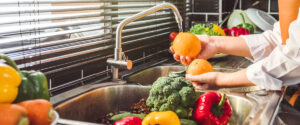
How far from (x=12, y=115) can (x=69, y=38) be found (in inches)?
42.2

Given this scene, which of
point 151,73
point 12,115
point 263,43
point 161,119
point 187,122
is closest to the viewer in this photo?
point 12,115

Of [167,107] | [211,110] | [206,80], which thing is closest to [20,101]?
[167,107]

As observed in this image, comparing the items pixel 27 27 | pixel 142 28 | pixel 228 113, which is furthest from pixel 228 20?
pixel 27 27

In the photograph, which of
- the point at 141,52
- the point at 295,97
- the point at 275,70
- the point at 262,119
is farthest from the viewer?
the point at 141,52

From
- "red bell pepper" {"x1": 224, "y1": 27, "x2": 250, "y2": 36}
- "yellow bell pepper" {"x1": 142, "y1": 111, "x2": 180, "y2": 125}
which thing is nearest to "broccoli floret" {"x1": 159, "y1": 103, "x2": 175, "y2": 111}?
"yellow bell pepper" {"x1": 142, "y1": 111, "x2": 180, "y2": 125}

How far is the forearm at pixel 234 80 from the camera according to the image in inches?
51.7

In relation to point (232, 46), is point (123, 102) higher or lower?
lower

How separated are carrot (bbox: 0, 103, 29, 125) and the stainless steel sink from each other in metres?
0.61

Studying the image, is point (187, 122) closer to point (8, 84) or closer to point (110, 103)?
point (110, 103)

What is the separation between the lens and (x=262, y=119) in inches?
40.4

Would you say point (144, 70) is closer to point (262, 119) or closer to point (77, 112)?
point (77, 112)

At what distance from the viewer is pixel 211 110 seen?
3.60ft

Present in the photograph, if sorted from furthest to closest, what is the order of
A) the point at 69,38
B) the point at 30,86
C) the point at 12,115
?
the point at 69,38, the point at 30,86, the point at 12,115

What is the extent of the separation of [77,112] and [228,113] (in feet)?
1.76
